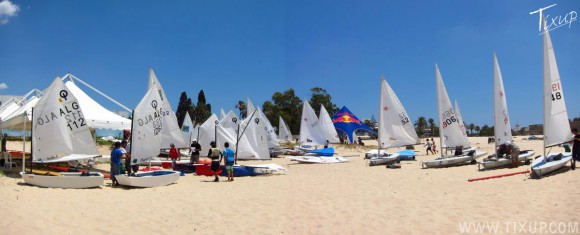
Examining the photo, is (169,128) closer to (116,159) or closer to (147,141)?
(147,141)

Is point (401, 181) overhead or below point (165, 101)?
below

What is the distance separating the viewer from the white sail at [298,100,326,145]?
2864 centimetres

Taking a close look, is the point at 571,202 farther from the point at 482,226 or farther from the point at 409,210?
the point at 409,210

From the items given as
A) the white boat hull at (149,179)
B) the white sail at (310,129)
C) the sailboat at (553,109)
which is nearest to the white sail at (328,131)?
the white sail at (310,129)

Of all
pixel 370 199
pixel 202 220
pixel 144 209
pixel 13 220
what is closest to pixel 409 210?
pixel 370 199

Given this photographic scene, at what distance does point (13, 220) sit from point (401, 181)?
1096cm

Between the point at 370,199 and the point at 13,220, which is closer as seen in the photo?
the point at 13,220

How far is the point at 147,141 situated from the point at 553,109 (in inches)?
540

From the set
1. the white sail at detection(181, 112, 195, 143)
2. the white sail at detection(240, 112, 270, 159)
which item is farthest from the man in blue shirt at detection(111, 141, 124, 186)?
the white sail at detection(181, 112, 195, 143)

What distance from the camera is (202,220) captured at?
791 centimetres

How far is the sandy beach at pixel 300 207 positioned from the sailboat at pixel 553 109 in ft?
3.07

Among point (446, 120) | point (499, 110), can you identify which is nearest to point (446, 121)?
point (446, 120)

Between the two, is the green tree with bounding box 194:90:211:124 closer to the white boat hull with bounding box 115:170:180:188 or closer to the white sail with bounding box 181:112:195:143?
the white sail with bounding box 181:112:195:143

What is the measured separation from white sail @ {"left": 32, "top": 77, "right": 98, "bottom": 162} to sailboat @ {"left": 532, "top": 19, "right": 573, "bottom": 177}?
1477 centimetres
